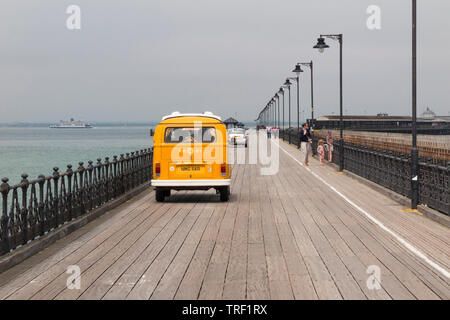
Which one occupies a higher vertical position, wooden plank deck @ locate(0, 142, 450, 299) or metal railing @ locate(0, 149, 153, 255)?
metal railing @ locate(0, 149, 153, 255)

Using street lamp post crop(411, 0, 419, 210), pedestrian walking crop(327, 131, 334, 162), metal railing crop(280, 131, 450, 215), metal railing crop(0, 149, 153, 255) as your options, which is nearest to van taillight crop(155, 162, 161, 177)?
Answer: metal railing crop(0, 149, 153, 255)

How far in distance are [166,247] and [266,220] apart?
11.1ft

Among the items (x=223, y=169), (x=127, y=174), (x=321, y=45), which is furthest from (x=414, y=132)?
(x=321, y=45)

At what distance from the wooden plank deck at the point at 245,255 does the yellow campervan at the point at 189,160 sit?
1.85ft

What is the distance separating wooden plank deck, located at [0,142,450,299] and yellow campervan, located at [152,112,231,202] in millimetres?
563

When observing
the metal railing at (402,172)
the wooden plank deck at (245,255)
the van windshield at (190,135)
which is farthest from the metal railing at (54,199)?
the metal railing at (402,172)

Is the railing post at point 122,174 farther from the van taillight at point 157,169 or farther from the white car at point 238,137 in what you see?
the white car at point 238,137

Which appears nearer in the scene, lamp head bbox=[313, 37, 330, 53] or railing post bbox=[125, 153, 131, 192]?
railing post bbox=[125, 153, 131, 192]

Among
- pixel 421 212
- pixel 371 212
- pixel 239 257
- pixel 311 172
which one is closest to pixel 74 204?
pixel 239 257

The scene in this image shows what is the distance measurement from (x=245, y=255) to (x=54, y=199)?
370 centimetres

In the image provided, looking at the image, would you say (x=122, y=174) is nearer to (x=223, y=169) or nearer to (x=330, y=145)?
(x=223, y=169)

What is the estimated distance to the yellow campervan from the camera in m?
15.2

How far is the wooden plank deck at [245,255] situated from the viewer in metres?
6.76

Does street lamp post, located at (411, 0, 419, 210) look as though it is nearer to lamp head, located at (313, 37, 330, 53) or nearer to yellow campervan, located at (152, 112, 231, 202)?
yellow campervan, located at (152, 112, 231, 202)
